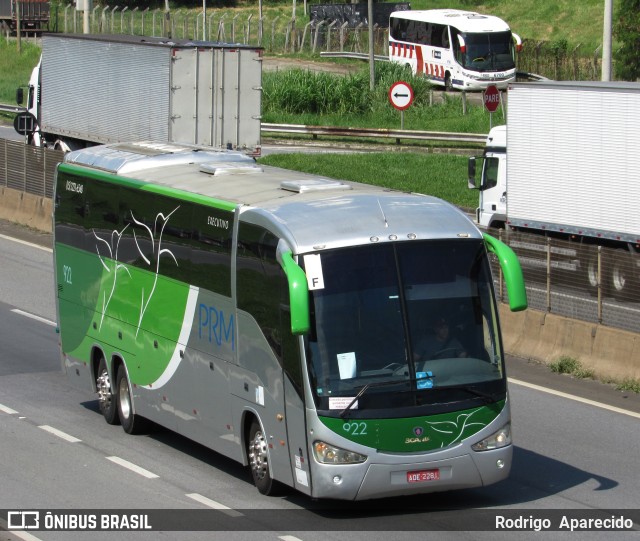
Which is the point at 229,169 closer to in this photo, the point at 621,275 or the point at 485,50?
the point at 621,275

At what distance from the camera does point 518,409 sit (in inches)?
636

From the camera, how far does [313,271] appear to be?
11242mm

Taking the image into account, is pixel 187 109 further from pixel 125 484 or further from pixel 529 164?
pixel 125 484

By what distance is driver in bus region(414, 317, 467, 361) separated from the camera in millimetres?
11281

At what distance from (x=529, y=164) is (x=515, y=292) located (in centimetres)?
1421

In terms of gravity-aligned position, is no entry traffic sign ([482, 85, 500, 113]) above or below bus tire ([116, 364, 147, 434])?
above

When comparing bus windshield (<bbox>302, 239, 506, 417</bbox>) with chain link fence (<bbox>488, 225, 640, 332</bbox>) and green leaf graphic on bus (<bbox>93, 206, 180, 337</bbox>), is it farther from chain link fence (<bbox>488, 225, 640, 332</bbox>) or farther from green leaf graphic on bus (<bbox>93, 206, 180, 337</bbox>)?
chain link fence (<bbox>488, 225, 640, 332</bbox>)

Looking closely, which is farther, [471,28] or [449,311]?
[471,28]

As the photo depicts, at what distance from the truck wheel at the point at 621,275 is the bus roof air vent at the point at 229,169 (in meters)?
5.81

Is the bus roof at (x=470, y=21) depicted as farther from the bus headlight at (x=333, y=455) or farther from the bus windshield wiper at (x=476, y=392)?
the bus headlight at (x=333, y=455)

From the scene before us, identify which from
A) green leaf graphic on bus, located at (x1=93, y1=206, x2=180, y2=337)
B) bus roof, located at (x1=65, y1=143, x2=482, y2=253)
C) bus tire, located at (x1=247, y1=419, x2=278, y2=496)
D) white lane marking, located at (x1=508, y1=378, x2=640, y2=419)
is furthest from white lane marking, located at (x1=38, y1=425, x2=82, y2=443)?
white lane marking, located at (x1=508, y1=378, x2=640, y2=419)

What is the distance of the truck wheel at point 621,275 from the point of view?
17.8 metres

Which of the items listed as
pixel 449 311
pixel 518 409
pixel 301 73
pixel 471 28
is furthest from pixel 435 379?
pixel 471 28

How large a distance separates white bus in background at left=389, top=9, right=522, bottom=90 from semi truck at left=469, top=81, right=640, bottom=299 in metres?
34.0
